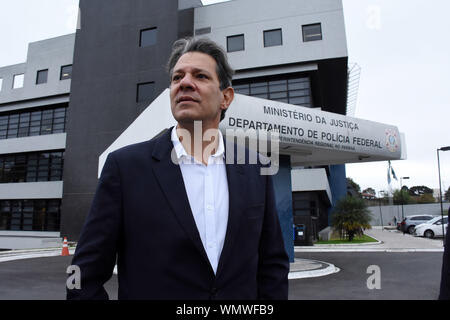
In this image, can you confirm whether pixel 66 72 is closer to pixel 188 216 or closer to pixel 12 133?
pixel 12 133

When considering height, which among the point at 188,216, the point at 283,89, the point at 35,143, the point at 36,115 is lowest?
the point at 188,216

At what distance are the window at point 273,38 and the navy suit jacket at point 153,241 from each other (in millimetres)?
21554

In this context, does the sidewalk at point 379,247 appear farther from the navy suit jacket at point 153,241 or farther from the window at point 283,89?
the navy suit jacket at point 153,241

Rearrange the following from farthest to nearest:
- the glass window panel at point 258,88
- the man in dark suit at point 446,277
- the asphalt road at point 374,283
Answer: the glass window panel at point 258,88 < the asphalt road at point 374,283 < the man in dark suit at point 446,277

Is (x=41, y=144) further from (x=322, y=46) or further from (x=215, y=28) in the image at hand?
(x=322, y=46)

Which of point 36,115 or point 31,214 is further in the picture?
point 36,115

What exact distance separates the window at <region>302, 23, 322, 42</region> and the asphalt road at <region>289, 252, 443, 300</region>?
14566 mm

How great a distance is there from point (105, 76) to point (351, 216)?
739 inches

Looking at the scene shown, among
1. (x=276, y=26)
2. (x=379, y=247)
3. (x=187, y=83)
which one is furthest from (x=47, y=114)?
(x=187, y=83)

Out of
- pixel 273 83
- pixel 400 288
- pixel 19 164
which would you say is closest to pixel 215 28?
pixel 273 83

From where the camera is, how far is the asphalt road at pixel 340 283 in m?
6.81

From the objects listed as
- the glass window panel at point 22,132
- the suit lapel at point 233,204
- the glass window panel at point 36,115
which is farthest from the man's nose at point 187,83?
the glass window panel at point 22,132

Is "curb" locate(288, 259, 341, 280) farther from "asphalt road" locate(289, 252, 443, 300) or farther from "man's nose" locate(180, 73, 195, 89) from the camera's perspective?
"man's nose" locate(180, 73, 195, 89)

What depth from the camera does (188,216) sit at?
1586 mm
